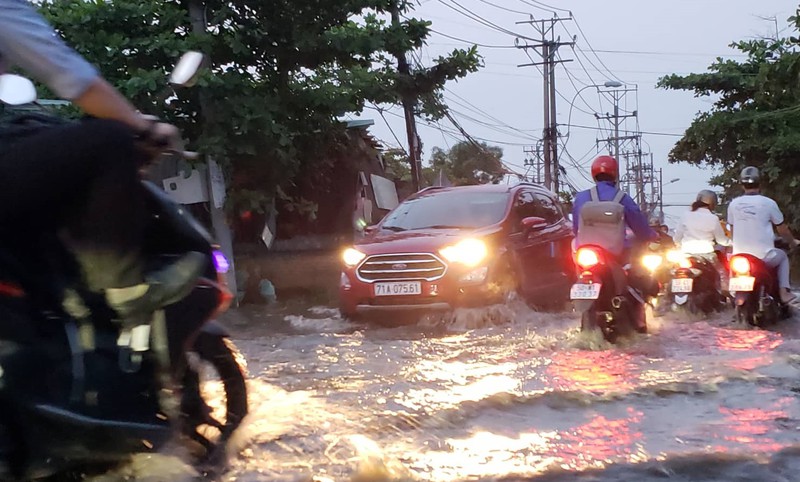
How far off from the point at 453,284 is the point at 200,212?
28.8ft

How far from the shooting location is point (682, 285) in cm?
863

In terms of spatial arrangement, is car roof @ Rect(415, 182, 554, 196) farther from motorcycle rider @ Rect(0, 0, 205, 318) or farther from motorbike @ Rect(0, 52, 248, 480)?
motorcycle rider @ Rect(0, 0, 205, 318)

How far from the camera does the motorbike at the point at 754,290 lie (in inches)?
315

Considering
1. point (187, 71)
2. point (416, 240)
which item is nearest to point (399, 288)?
point (416, 240)

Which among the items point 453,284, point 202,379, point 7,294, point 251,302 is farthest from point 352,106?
point 7,294

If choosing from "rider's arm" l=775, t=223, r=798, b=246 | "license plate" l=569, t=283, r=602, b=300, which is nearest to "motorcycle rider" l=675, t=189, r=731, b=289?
"rider's arm" l=775, t=223, r=798, b=246

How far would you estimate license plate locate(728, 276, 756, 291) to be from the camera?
792cm

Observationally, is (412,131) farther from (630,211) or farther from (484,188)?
(630,211)

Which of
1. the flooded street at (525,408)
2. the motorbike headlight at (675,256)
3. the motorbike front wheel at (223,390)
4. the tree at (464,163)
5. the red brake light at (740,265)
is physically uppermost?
the tree at (464,163)

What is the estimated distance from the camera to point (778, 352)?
259 inches

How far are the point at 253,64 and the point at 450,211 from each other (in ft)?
17.7

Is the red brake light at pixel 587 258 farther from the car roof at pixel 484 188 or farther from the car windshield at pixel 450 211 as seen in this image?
the car roof at pixel 484 188

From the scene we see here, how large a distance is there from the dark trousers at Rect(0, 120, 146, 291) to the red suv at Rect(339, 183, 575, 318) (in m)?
6.11

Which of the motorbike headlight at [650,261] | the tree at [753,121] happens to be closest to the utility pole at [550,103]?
the tree at [753,121]
